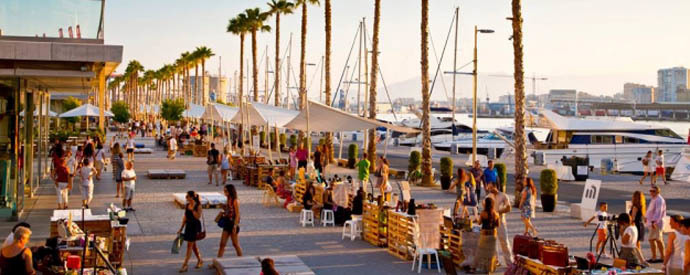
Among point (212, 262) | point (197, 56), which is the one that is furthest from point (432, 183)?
point (197, 56)

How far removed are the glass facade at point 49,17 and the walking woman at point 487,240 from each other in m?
10.3

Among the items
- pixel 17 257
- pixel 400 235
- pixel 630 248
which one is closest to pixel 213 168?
pixel 400 235

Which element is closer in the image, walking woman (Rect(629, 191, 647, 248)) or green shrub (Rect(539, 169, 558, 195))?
walking woman (Rect(629, 191, 647, 248))

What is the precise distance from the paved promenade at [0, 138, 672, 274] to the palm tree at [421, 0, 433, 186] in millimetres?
2497

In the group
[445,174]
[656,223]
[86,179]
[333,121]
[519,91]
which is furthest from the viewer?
[445,174]

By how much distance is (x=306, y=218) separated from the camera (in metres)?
19.5

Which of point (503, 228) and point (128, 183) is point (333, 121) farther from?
point (503, 228)

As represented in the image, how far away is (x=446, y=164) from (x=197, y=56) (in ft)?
205

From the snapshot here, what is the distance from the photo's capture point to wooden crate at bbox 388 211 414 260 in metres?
14.9

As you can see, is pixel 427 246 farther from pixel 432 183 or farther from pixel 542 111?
pixel 542 111

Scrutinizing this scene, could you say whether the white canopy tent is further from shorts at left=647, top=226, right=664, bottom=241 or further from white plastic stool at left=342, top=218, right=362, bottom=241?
shorts at left=647, top=226, right=664, bottom=241

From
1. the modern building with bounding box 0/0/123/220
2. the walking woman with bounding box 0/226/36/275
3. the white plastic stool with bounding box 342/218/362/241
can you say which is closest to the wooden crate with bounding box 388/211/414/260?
the white plastic stool with bounding box 342/218/362/241

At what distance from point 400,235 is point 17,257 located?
7.51 metres

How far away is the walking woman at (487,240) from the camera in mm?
13250
